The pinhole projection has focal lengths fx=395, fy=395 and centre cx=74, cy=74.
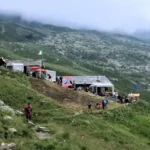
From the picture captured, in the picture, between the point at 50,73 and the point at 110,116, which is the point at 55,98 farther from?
the point at 50,73

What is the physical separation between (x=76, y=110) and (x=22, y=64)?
4399 cm

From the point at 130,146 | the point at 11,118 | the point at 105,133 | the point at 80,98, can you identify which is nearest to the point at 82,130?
the point at 105,133

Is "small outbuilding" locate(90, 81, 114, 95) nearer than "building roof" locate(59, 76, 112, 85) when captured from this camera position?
Yes

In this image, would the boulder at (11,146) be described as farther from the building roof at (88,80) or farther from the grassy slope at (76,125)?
the building roof at (88,80)

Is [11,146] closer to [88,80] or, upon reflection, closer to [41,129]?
[41,129]

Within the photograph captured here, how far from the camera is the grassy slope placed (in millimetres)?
34809

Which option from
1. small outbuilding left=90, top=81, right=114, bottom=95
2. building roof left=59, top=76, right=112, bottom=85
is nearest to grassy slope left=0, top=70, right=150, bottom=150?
small outbuilding left=90, top=81, right=114, bottom=95

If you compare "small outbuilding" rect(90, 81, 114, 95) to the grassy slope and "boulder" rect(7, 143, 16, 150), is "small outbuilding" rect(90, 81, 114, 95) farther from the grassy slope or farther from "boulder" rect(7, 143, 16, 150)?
"boulder" rect(7, 143, 16, 150)

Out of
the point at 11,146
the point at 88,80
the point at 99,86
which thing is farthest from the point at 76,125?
the point at 88,80

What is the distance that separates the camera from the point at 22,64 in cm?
9494

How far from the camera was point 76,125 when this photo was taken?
43562mm

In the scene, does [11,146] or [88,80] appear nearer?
[11,146]

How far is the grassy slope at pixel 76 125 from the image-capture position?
34.8 metres

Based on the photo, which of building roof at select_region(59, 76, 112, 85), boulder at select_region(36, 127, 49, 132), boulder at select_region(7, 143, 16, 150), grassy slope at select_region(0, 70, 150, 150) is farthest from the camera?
building roof at select_region(59, 76, 112, 85)
